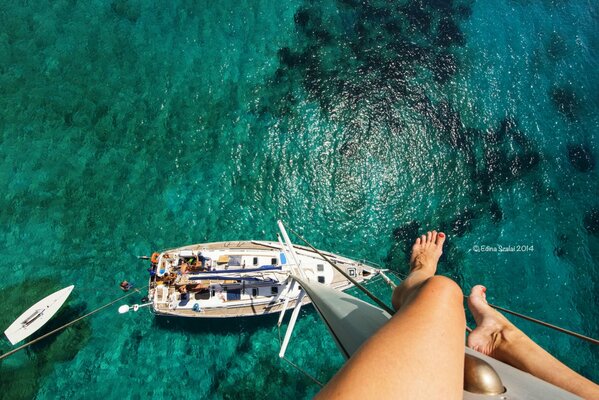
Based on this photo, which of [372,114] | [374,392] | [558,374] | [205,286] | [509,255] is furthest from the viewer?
[372,114]

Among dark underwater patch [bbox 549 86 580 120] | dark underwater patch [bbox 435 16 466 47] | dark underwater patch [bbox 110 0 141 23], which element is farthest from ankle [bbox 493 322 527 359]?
dark underwater patch [bbox 110 0 141 23]

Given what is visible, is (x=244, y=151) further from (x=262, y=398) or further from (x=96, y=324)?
(x=262, y=398)

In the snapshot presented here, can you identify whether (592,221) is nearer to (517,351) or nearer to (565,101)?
(565,101)

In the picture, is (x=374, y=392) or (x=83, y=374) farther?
(x=83, y=374)

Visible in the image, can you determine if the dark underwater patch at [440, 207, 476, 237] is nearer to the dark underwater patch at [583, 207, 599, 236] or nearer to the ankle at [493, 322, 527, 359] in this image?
the dark underwater patch at [583, 207, 599, 236]

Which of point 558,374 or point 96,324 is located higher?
point 558,374

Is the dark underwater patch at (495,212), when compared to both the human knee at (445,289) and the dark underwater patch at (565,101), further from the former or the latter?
the human knee at (445,289)

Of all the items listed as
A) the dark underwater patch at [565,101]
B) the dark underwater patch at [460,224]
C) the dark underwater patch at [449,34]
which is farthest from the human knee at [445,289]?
the dark underwater patch at [565,101]

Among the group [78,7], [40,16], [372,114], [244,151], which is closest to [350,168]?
[372,114]
